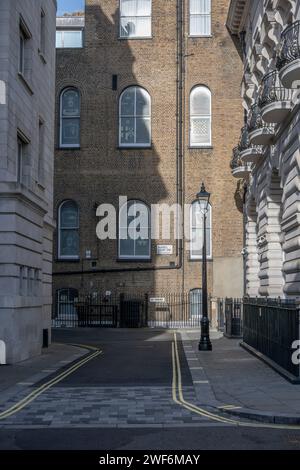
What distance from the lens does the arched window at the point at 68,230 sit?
42.1m

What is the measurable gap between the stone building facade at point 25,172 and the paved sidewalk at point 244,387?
475 centimetres

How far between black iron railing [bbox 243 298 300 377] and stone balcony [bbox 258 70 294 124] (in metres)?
5.08

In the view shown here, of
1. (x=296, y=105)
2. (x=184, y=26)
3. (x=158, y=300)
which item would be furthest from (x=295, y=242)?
(x=184, y=26)

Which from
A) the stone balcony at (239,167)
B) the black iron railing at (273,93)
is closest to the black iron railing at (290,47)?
the black iron railing at (273,93)

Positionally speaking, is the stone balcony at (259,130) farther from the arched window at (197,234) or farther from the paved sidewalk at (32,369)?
the arched window at (197,234)

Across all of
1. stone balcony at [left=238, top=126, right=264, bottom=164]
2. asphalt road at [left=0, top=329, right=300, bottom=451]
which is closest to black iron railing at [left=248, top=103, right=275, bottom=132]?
stone balcony at [left=238, top=126, right=264, bottom=164]

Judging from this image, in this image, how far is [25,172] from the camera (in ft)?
74.1

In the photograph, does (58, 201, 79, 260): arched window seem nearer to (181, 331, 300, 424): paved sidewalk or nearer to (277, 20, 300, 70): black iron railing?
(181, 331, 300, 424): paved sidewalk

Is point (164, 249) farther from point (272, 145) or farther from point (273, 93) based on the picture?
point (273, 93)

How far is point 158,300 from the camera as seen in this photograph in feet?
134

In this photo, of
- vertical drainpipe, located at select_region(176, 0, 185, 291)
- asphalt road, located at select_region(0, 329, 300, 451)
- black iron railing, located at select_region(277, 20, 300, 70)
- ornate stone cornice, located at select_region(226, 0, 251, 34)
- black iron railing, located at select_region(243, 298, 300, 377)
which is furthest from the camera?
vertical drainpipe, located at select_region(176, 0, 185, 291)

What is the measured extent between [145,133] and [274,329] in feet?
83.7

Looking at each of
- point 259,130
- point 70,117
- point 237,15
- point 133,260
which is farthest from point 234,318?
point 70,117

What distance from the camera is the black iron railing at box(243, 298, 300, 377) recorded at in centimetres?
1595
